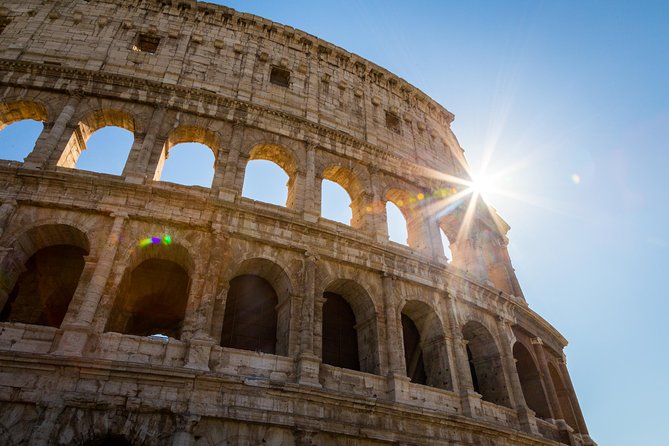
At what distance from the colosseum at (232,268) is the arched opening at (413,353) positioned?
0.19 ft

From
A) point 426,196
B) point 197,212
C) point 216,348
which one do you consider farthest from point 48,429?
point 426,196

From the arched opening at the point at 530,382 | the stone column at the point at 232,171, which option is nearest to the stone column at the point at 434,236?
the arched opening at the point at 530,382

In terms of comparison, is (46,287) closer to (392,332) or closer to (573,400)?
(392,332)

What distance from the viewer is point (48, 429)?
7.35 m

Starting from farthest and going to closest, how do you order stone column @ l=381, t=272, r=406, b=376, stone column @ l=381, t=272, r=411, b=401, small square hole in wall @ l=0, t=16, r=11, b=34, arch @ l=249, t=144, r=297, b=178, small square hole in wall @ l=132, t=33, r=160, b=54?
small square hole in wall @ l=132, t=33, r=160, b=54
small square hole in wall @ l=0, t=16, r=11, b=34
arch @ l=249, t=144, r=297, b=178
stone column @ l=381, t=272, r=406, b=376
stone column @ l=381, t=272, r=411, b=401

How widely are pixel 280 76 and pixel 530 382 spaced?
1355cm

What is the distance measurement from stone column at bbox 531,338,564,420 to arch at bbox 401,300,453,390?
4.73 meters

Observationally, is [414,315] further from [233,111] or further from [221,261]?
[233,111]

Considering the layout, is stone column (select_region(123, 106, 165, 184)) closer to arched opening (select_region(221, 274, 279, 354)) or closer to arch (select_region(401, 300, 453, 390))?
arched opening (select_region(221, 274, 279, 354))

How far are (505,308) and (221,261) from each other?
913 cm

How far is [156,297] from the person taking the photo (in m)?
11.6

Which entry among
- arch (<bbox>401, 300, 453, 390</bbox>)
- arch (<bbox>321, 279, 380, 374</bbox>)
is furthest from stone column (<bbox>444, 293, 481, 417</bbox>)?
arch (<bbox>321, 279, 380, 374</bbox>)

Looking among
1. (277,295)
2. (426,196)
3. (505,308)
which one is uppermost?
(426,196)

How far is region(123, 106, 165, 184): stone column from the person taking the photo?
10.9m
